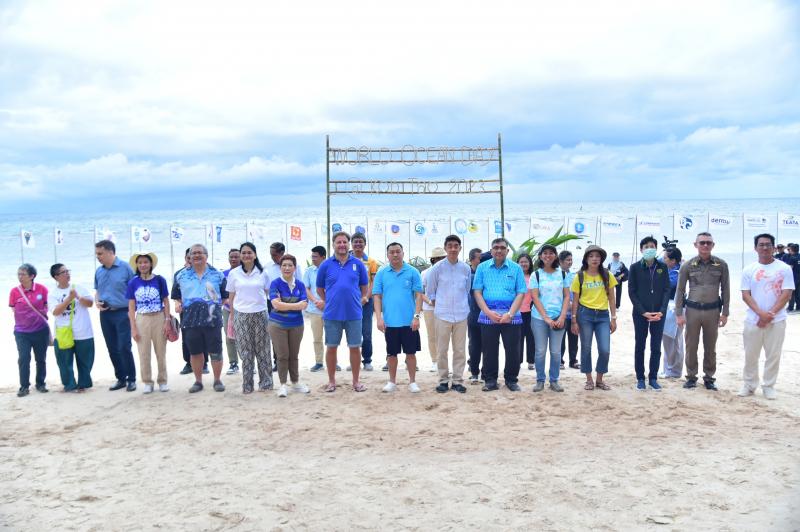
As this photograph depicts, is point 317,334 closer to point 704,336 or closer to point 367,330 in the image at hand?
point 367,330

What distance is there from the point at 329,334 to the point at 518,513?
3182mm

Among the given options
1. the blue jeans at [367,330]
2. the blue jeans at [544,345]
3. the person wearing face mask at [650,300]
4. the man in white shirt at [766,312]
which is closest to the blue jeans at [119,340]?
the blue jeans at [367,330]

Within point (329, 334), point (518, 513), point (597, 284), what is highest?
point (597, 284)

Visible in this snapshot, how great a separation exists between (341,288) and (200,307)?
1.51 metres

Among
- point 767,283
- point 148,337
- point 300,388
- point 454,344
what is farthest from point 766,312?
point 148,337

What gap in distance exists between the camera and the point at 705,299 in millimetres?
6406

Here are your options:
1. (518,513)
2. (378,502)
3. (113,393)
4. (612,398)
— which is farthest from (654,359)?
A: (113,393)

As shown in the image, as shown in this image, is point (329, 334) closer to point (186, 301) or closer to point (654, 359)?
point (186, 301)

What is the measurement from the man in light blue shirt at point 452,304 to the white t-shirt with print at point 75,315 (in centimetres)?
380

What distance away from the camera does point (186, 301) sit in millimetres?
6547

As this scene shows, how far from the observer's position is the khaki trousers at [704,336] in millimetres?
6379

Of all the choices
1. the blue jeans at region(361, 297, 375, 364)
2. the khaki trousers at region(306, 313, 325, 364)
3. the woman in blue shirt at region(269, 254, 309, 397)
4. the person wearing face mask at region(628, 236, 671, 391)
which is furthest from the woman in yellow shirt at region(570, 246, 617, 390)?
the khaki trousers at region(306, 313, 325, 364)

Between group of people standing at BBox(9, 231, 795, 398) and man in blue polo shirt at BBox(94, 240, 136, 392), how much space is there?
16 millimetres

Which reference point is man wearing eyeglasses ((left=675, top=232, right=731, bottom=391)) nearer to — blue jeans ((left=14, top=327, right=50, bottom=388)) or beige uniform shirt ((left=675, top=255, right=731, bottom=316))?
beige uniform shirt ((left=675, top=255, right=731, bottom=316))
